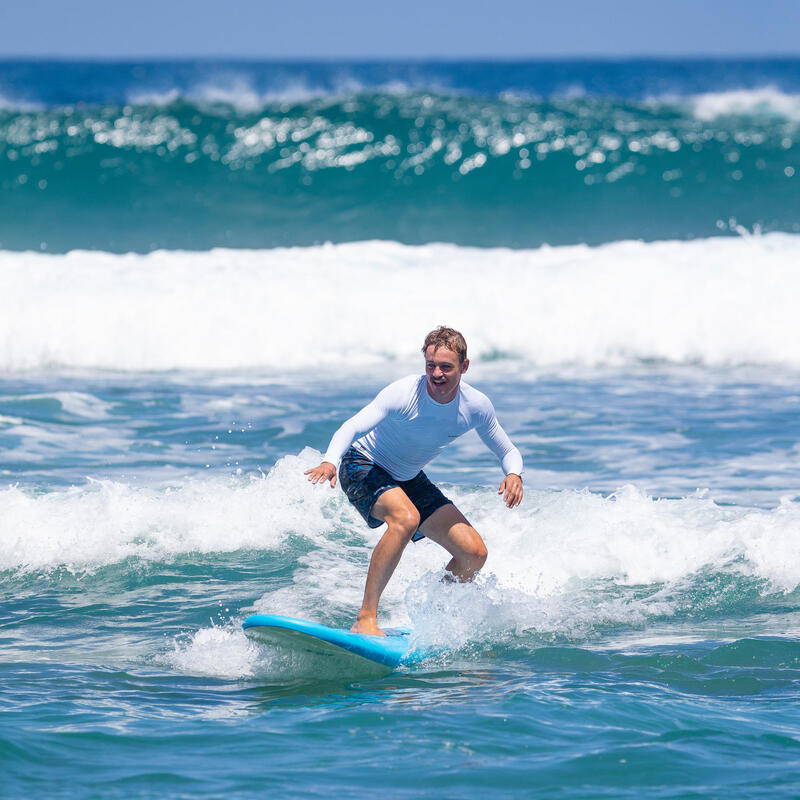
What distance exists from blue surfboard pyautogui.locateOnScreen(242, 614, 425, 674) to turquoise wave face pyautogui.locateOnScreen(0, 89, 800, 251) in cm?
1830

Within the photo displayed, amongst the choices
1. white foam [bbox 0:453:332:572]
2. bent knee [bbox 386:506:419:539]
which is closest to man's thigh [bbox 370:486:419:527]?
bent knee [bbox 386:506:419:539]

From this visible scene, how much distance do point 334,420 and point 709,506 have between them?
418cm

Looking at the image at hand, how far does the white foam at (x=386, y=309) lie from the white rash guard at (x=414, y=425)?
28.9 feet

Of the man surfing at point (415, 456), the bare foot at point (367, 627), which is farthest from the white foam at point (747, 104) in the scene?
the bare foot at point (367, 627)

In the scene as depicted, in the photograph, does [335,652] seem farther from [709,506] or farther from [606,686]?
[709,506]

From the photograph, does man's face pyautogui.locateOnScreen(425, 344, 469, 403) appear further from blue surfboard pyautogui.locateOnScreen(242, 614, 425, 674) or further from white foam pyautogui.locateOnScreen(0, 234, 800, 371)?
white foam pyautogui.locateOnScreen(0, 234, 800, 371)

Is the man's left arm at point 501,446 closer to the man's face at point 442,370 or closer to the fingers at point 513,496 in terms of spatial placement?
the fingers at point 513,496

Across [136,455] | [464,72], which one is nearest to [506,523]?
[136,455]

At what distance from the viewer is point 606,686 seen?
529cm

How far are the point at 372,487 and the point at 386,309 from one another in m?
10.4

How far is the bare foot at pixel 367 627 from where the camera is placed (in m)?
5.75

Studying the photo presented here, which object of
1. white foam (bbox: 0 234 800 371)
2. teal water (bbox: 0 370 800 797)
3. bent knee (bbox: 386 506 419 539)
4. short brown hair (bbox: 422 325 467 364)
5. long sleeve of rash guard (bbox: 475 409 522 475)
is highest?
white foam (bbox: 0 234 800 371)

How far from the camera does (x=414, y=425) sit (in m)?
6.11

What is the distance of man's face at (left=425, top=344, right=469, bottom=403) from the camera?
231 inches
